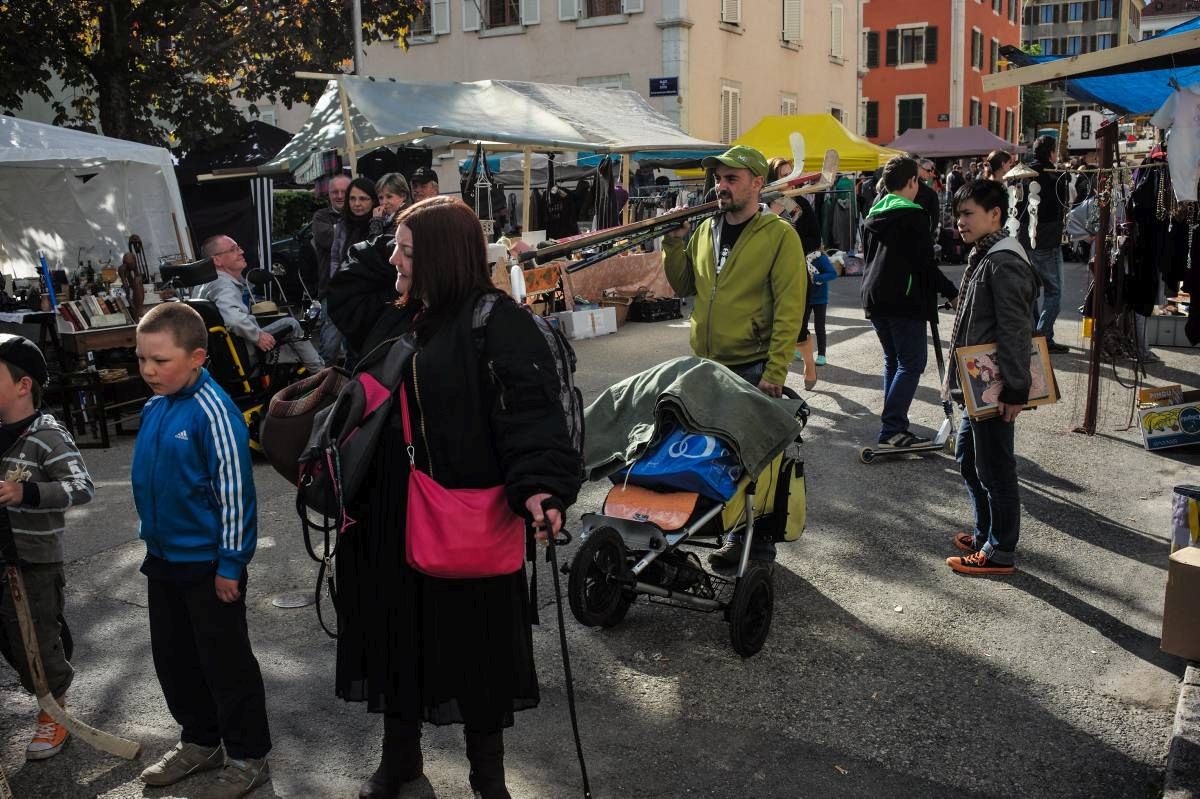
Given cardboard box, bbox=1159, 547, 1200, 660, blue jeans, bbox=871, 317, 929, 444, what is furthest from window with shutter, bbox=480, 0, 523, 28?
cardboard box, bbox=1159, 547, 1200, 660

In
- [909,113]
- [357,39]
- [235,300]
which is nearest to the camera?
[235,300]

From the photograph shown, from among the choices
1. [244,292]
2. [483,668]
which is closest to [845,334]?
[244,292]

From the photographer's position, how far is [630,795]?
140 inches

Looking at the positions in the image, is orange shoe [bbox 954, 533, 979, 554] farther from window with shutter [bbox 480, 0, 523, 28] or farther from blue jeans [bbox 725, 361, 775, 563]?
window with shutter [bbox 480, 0, 523, 28]

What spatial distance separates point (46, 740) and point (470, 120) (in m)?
10.7

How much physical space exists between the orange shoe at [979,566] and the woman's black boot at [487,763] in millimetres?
3029

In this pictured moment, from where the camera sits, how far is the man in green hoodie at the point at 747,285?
516cm

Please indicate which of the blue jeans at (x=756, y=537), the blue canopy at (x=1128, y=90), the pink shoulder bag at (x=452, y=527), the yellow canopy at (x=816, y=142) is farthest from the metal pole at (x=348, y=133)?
the yellow canopy at (x=816, y=142)

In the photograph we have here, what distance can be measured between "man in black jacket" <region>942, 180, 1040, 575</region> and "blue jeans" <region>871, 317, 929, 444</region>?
1876mm

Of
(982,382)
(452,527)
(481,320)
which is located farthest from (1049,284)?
(452,527)

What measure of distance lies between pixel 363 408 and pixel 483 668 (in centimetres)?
80

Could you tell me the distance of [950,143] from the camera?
116 feet

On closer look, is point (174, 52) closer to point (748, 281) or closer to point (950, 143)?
point (748, 281)

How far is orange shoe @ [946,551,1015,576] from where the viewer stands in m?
5.45
